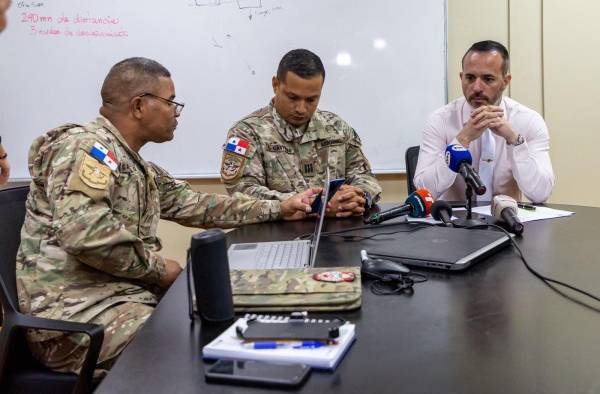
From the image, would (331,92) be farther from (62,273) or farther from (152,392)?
(152,392)

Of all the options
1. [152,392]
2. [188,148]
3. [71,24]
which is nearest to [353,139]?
[188,148]

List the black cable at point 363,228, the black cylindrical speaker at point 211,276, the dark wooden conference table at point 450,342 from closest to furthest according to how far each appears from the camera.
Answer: the dark wooden conference table at point 450,342 < the black cylindrical speaker at point 211,276 < the black cable at point 363,228

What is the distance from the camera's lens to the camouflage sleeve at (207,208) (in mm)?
1734

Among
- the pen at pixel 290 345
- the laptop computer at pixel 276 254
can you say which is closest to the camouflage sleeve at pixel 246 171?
the laptop computer at pixel 276 254

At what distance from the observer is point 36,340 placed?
1.19m

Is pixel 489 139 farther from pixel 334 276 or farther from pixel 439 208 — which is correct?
pixel 334 276

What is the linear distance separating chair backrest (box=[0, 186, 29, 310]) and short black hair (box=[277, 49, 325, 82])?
1.04 m

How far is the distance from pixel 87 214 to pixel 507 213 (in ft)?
3.46

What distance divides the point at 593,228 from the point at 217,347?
3.78ft

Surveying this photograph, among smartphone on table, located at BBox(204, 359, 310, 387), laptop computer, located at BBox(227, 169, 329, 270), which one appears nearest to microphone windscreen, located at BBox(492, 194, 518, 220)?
laptop computer, located at BBox(227, 169, 329, 270)

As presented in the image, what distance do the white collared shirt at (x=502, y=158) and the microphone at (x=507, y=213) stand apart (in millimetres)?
595

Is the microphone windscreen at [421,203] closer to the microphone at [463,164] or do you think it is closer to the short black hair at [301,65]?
the microphone at [463,164]

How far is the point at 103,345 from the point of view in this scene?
1.14 m

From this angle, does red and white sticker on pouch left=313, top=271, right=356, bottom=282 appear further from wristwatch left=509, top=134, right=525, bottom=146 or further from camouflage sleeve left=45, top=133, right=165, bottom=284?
wristwatch left=509, top=134, right=525, bottom=146
